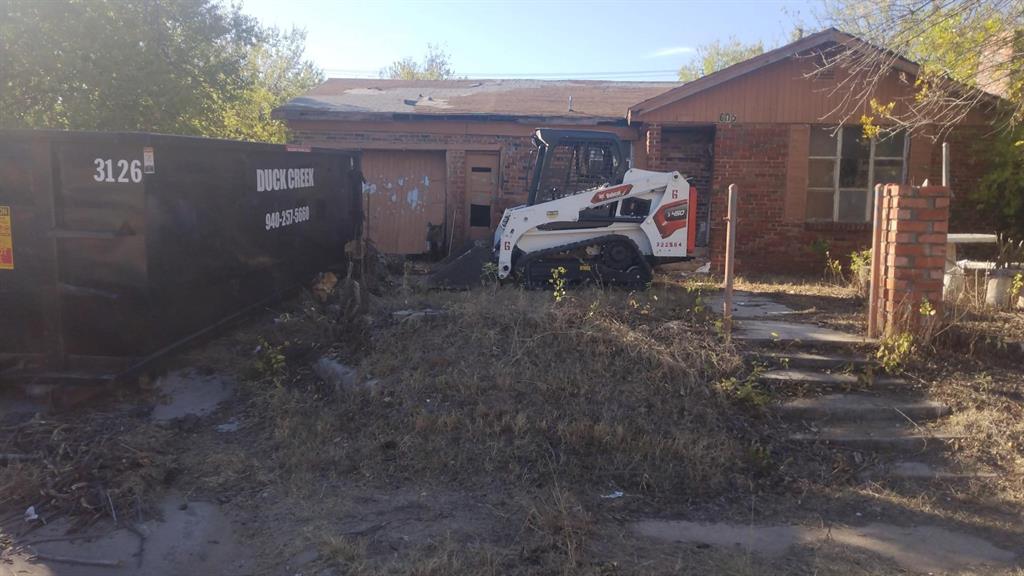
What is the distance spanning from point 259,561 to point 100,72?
11033mm

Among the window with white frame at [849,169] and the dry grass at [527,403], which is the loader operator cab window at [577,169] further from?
the window with white frame at [849,169]

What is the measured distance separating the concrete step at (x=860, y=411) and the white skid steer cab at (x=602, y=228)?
394 centimetres

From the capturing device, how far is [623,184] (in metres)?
10.1

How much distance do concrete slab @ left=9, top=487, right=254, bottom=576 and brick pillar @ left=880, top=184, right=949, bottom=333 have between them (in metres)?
5.68

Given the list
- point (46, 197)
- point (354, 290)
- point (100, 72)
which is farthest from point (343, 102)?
point (46, 197)

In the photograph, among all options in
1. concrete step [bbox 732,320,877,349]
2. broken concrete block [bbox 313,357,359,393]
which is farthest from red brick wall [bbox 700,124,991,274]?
broken concrete block [bbox 313,357,359,393]

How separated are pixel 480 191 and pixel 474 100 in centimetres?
219

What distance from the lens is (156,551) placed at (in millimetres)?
4613

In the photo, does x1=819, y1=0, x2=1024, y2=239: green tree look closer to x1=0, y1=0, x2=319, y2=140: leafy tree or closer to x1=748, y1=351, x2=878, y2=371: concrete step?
x1=748, y1=351, x2=878, y2=371: concrete step

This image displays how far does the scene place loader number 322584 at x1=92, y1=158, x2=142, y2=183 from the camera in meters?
6.17

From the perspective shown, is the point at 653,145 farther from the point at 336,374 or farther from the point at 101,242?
the point at 101,242

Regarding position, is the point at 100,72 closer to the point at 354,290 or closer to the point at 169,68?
the point at 169,68

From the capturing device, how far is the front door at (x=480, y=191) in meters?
15.6

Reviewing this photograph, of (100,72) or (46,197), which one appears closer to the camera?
(46,197)
